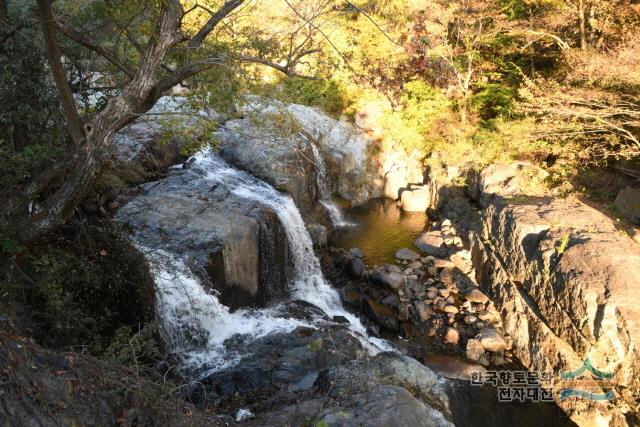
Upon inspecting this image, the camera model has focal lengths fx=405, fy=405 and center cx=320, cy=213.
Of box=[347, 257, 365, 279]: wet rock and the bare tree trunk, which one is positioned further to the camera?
box=[347, 257, 365, 279]: wet rock

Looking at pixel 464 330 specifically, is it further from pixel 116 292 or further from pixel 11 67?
pixel 11 67

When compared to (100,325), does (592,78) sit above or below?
above

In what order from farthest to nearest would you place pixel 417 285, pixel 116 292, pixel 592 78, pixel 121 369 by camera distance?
pixel 417 285
pixel 592 78
pixel 116 292
pixel 121 369

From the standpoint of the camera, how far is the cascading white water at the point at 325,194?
14430 millimetres

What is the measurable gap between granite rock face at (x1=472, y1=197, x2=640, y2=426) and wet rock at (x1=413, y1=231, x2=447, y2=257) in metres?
1.67

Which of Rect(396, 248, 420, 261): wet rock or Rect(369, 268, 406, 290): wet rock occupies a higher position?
Rect(396, 248, 420, 261): wet rock

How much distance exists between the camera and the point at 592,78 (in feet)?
30.1

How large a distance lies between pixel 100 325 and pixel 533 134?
11241 millimetres

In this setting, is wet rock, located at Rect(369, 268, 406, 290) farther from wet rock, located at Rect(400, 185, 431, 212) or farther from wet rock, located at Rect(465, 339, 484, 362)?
wet rock, located at Rect(400, 185, 431, 212)

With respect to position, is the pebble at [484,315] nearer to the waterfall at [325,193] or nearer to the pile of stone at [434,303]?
the pile of stone at [434,303]

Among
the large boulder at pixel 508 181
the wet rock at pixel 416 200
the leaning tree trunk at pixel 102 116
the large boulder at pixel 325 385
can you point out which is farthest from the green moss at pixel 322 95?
the leaning tree trunk at pixel 102 116

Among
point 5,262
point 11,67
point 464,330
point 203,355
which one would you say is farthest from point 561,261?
point 11,67

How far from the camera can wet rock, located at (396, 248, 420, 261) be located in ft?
39.2

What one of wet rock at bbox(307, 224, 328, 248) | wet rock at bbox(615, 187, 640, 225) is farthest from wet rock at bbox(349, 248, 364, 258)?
wet rock at bbox(615, 187, 640, 225)
